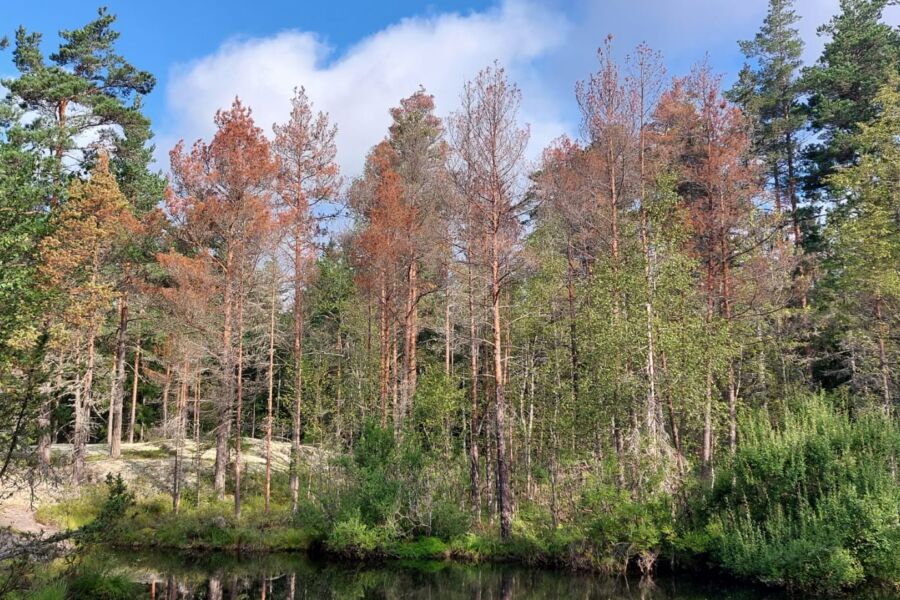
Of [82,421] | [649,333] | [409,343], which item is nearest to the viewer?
[649,333]

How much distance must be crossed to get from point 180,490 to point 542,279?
16810mm

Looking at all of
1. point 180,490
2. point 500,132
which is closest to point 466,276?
point 500,132

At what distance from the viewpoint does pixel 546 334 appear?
855 inches

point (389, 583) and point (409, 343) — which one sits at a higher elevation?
point (409, 343)

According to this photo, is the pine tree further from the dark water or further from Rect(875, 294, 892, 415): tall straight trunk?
the dark water

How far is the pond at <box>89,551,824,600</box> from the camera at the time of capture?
13367mm

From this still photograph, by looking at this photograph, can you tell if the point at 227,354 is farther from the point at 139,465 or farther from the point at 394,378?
the point at 139,465

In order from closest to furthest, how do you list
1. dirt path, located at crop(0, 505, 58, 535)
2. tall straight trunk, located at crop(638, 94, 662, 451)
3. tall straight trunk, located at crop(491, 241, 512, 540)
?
tall straight trunk, located at crop(638, 94, 662, 451) < tall straight trunk, located at crop(491, 241, 512, 540) < dirt path, located at crop(0, 505, 58, 535)

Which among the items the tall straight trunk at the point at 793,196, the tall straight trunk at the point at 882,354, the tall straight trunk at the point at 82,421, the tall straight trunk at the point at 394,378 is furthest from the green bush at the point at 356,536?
the tall straight trunk at the point at 793,196

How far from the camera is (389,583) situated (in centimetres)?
1535

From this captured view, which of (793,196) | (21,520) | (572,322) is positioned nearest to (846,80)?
(793,196)

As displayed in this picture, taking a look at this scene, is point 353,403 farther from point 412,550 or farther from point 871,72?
point 871,72

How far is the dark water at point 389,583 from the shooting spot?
1335 cm

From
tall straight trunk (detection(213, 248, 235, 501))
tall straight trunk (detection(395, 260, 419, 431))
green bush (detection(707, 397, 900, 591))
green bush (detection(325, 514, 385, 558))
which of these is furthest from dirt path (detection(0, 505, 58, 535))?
green bush (detection(707, 397, 900, 591))
